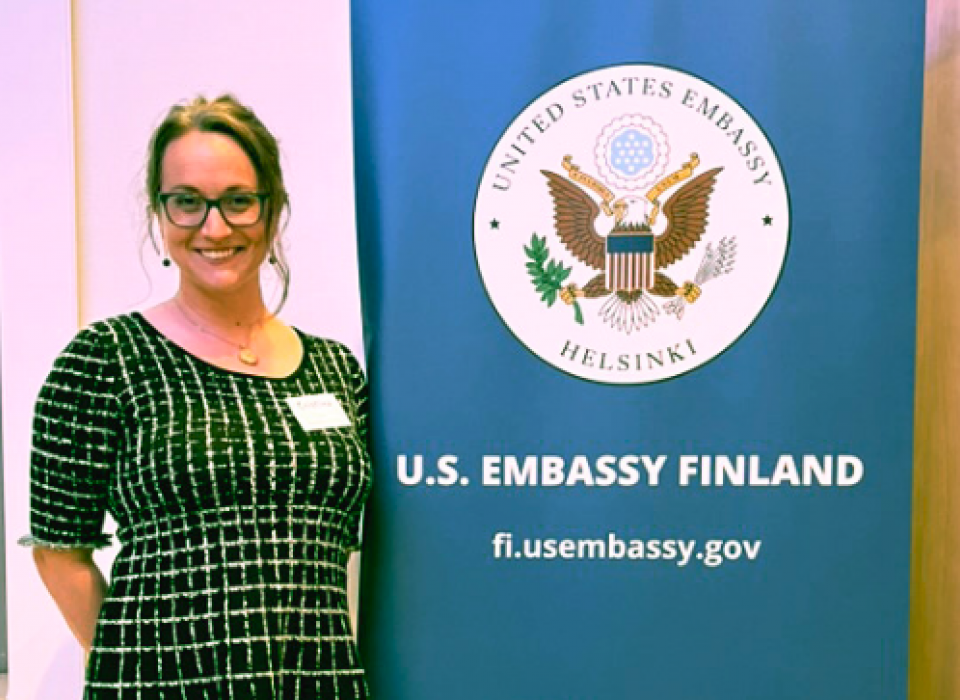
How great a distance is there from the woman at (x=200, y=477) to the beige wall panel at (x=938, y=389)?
1316mm

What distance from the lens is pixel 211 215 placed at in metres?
1.42

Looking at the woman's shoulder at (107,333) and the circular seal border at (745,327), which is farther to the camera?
the circular seal border at (745,327)

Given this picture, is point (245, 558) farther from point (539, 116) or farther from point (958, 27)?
point (958, 27)

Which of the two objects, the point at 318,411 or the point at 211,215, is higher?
the point at 211,215

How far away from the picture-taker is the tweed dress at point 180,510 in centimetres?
139

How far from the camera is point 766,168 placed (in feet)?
5.06

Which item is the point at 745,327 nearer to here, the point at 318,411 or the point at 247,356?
the point at 318,411

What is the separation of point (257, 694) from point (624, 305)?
2.90 ft

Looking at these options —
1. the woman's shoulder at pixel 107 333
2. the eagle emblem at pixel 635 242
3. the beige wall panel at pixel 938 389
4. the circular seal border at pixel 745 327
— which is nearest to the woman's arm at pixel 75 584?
the woman's shoulder at pixel 107 333

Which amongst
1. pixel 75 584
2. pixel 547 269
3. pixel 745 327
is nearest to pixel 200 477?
pixel 75 584

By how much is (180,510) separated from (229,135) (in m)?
0.61

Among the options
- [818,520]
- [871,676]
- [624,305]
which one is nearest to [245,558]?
[624,305]

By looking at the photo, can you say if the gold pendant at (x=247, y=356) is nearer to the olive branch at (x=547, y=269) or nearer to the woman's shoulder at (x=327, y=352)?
the woman's shoulder at (x=327, y=352)

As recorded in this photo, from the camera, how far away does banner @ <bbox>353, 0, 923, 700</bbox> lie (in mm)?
1538
